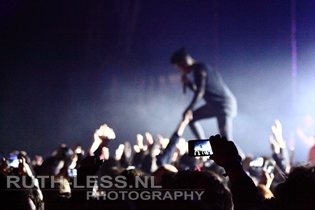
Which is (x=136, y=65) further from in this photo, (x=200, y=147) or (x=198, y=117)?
(x=200, y=147)

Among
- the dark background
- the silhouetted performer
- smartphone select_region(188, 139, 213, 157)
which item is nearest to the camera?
smartphone select_region(188, 139, 213, 157)

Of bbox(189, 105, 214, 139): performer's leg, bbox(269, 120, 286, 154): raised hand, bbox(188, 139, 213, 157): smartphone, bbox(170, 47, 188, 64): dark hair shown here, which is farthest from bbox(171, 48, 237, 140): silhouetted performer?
bbox(188, 139, 213, 157): smartphone

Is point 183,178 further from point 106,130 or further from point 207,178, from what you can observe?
point 106,130

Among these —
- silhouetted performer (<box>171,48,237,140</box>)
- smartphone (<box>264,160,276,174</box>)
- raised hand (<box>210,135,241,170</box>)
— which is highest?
silhouetted performer (<box>171,48,237,140</box>)

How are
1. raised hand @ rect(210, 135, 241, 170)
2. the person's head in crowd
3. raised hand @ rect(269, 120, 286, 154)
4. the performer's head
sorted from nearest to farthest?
1. the person's head in crowd
2. raised hand @ rect(210, 135, 241, 170)
3. raised hand @ rect(269, 120, 286, 154)
4. the performer's head

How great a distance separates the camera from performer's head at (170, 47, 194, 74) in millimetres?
7566

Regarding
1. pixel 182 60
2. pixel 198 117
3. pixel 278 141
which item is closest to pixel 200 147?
pixel 278 141

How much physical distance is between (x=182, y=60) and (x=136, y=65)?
1.71 m

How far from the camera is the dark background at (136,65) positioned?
8664 millimetres

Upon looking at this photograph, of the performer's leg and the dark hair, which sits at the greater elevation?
the dark hair

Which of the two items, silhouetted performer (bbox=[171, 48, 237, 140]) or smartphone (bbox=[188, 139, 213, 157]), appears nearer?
smartphone (bbox=[188, 139, 213, 157])

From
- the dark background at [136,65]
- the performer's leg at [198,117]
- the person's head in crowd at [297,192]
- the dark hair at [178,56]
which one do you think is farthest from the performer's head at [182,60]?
the person's head in crowd at [297,192]

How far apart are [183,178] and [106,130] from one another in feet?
5.61

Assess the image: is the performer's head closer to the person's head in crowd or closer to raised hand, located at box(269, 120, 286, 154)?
raised hand, located at box(269, 120, 286, 154)
